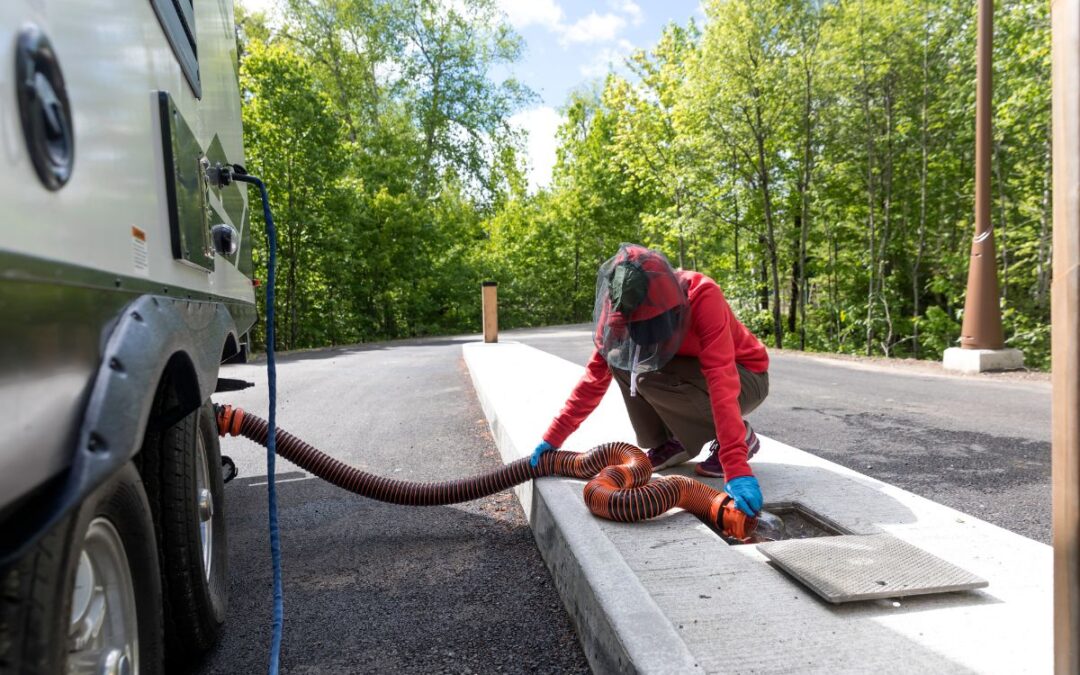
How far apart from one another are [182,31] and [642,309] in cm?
219

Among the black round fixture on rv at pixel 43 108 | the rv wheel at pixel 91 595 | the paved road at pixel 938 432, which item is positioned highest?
the black round fixture on rv at pixel 43 108

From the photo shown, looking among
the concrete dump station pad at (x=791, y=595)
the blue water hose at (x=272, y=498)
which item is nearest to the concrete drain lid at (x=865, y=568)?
the concrete dump station pad at (x=791, y=595)

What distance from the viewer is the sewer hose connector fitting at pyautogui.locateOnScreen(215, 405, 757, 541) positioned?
308cm

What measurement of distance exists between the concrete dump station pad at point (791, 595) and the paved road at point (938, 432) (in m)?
0.87

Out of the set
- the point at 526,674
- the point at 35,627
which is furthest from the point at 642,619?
the point at 35,627

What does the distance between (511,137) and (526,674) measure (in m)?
33.2

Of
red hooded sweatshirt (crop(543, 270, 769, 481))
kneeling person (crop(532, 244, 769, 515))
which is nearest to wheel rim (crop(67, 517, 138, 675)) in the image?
kneeling person (crop(532, 244, 769, 515))

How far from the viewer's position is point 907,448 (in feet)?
17.2

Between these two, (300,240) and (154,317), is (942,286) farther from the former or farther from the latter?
(154,317)

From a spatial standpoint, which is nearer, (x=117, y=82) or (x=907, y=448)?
(x=117, y=82)

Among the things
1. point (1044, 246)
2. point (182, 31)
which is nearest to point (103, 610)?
point (182, 31)

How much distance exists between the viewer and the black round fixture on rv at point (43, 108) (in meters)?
1.00

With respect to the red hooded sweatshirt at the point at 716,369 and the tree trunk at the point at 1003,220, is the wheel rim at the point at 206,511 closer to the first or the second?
the red hooded sweatshirt at the point at 716,369

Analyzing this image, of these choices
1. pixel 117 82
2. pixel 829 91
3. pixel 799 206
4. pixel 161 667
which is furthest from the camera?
pixel 799 206
